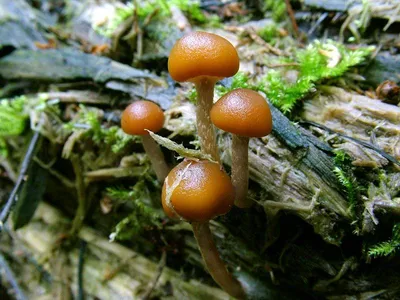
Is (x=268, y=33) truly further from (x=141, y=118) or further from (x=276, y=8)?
(x=141, y=118)

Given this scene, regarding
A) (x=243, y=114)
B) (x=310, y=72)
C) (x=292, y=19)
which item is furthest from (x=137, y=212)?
(x=292, y=19)

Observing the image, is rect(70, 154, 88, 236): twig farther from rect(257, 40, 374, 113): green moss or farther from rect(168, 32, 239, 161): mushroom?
rect(257, 40, 374, 113): green moss

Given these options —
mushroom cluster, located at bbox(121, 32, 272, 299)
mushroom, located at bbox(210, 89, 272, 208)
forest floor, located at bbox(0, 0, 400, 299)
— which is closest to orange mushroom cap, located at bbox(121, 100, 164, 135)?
forest floor, located at bbox(0, 0, 400, 299)

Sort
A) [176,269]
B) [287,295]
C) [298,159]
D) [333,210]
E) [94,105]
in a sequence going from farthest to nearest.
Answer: [94,105], [176,269], [287,295], [298,159], [333,210]

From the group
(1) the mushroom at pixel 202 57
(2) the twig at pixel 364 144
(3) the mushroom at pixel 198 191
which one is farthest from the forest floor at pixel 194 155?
(1) the mushroom at pixel 202 57

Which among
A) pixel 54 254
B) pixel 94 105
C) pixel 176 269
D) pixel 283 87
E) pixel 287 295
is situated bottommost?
pixel 54 254

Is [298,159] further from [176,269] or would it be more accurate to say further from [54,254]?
[54,254]

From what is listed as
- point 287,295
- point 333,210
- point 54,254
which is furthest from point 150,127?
point 54,254
